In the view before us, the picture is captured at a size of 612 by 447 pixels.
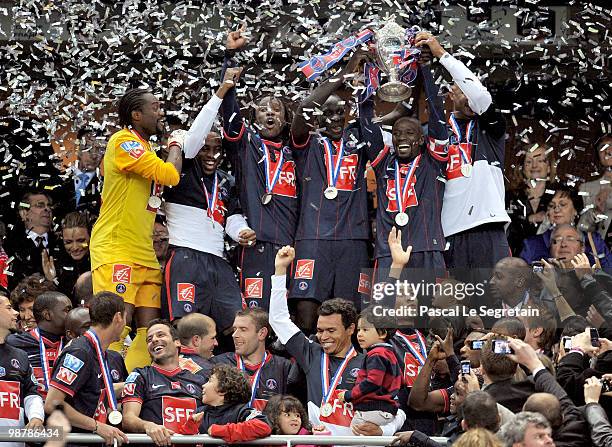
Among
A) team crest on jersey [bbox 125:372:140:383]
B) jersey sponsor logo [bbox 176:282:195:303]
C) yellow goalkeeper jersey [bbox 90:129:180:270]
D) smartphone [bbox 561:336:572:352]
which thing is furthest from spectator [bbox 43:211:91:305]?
smartphone [bbox 561:336:572:352]

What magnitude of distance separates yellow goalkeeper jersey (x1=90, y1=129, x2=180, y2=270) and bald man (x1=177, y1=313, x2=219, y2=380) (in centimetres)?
83

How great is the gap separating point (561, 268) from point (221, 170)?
2.44 m

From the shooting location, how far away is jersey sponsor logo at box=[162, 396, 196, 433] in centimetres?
881

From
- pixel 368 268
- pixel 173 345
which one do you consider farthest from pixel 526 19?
pixel 173 345

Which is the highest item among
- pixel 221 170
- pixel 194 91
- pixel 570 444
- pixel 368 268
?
pixel 194 91

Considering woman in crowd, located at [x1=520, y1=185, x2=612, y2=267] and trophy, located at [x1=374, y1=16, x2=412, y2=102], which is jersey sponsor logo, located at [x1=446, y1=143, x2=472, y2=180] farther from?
woman in crowd, located at [x1=520, y1=185, x2=612, y2=267]

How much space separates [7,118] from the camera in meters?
12.5

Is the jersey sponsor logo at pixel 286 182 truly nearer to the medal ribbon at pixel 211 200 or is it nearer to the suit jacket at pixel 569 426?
the medal ribbon at pixel 211 200

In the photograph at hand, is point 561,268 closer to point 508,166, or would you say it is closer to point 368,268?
point 368,268

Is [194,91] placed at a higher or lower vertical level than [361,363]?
higher

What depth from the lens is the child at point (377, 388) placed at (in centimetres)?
864

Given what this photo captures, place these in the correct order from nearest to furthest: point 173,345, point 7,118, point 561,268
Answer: point 173,345 < point 561,268 < point 7,118

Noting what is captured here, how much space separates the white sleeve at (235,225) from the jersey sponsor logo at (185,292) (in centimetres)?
47

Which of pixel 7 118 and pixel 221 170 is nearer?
pixel 221 170
